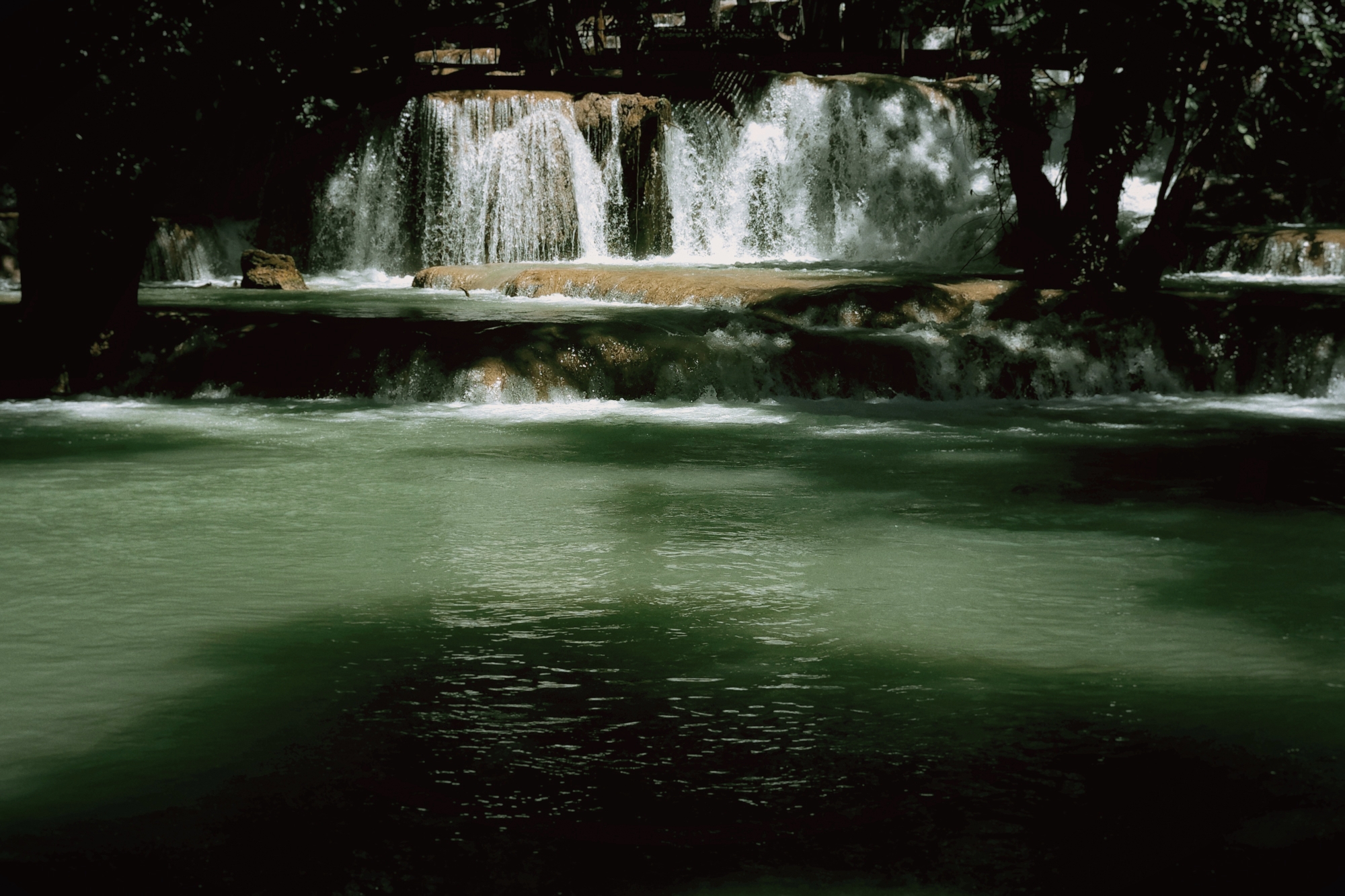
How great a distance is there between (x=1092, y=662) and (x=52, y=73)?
8.48 metres

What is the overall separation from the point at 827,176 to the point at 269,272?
27.0ft

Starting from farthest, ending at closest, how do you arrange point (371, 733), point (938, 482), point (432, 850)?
point (938, 482), point (371, 733), point (432, 850)

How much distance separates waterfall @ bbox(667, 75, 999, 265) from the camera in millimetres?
21047

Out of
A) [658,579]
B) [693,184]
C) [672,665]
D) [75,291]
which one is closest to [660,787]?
[672,665]

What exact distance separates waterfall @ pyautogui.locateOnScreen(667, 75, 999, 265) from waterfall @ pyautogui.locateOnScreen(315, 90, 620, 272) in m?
1.61

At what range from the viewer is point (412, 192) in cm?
2033

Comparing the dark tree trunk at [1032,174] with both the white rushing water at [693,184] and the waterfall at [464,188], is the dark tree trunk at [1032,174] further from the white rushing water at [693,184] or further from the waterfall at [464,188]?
the waterfall at [464,188]

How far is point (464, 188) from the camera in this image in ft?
66.3

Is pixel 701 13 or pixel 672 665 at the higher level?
pixel 701 13

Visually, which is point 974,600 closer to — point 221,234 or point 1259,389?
point 1259,389

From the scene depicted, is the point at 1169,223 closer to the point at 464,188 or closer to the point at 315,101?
the point at 315,101

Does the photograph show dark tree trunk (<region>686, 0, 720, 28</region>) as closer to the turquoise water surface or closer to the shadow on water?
the turquoise water surface

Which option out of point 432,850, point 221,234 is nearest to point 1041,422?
point 432,850

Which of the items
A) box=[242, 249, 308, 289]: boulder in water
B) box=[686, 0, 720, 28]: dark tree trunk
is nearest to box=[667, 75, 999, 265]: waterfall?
box=[242, 249, 308, 289]: boulder in water
